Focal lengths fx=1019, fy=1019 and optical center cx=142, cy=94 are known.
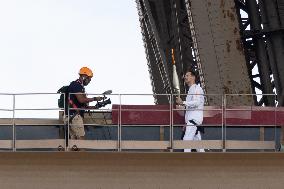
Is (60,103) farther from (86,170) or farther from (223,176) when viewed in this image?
(223,176)

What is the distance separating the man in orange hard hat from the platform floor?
145 centimetres

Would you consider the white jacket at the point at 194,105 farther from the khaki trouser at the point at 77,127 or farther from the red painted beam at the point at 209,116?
the khaki trouser at the point at 77,127

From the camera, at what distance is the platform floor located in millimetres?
14945

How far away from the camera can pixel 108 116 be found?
66.7 ft

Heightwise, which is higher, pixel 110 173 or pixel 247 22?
pixel 247 22

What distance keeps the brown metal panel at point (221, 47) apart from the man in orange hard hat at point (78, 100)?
499cm

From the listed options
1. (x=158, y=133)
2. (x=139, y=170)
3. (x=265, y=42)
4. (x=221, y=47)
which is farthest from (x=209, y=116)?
(x=265, y=42)

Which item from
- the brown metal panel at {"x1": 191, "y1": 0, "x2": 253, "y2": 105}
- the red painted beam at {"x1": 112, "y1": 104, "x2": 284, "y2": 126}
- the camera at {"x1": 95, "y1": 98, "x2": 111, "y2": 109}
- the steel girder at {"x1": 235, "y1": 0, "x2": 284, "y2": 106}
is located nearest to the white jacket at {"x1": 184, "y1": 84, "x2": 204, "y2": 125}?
the red painted beam at {"x1": 112, "y1": 104, "x2": 284, "y2": 126}

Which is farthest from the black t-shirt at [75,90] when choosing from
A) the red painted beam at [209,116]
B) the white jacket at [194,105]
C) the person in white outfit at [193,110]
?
the white jacket at [194,105]

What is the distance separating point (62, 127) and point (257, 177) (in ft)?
13.9

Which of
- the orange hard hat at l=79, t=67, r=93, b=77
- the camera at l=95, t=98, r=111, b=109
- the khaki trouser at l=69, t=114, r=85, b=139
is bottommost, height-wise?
the khaki trouser at l=69, t=114, r=85, b=139

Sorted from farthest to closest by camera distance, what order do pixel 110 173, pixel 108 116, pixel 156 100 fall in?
pixel 156 100
pixel 108 116
pixel 110 173

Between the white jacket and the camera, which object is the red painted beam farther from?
the white jacket

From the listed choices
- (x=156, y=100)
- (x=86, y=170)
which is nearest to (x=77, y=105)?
(x=86, y=170)
